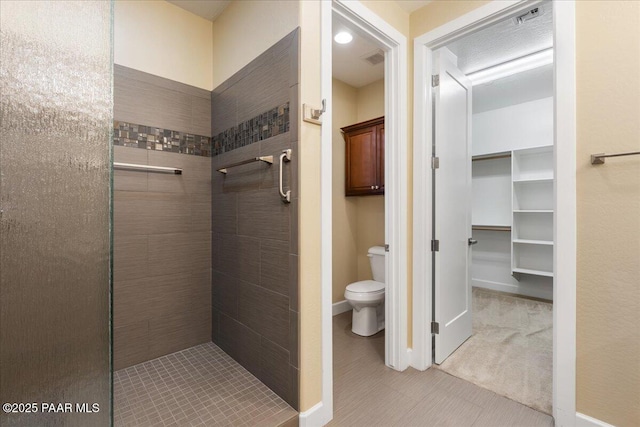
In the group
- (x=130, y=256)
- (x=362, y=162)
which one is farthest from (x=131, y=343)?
(x=362, y=162)

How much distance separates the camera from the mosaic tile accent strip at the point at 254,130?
5.03 feet

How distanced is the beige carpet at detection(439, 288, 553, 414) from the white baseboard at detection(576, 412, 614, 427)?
0.19 metres

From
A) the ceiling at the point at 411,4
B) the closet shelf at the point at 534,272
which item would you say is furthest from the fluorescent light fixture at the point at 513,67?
the closet shelf at the point at 534,272

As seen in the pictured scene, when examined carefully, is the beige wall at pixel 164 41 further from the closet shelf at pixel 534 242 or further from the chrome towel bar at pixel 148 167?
the closet shelf at pixel 534 242

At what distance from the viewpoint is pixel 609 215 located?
1.32 m

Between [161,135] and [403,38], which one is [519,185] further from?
[161,135]

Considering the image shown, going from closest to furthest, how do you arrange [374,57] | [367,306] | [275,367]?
[275,367], [367,306], [374,57]

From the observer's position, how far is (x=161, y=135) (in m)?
2.02

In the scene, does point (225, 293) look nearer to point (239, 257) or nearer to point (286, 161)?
point (239, 257)

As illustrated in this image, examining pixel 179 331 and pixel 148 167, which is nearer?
pixel 148 167

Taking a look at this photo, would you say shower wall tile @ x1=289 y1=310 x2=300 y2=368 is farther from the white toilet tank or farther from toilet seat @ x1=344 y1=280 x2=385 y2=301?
the white toilet tank

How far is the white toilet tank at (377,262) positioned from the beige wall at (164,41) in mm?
2091

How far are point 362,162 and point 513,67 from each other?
176 cm

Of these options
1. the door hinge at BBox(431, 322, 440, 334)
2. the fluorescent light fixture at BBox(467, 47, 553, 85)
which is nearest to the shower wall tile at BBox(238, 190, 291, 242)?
the door hinge at BBox(431, 322, 440, 334)
